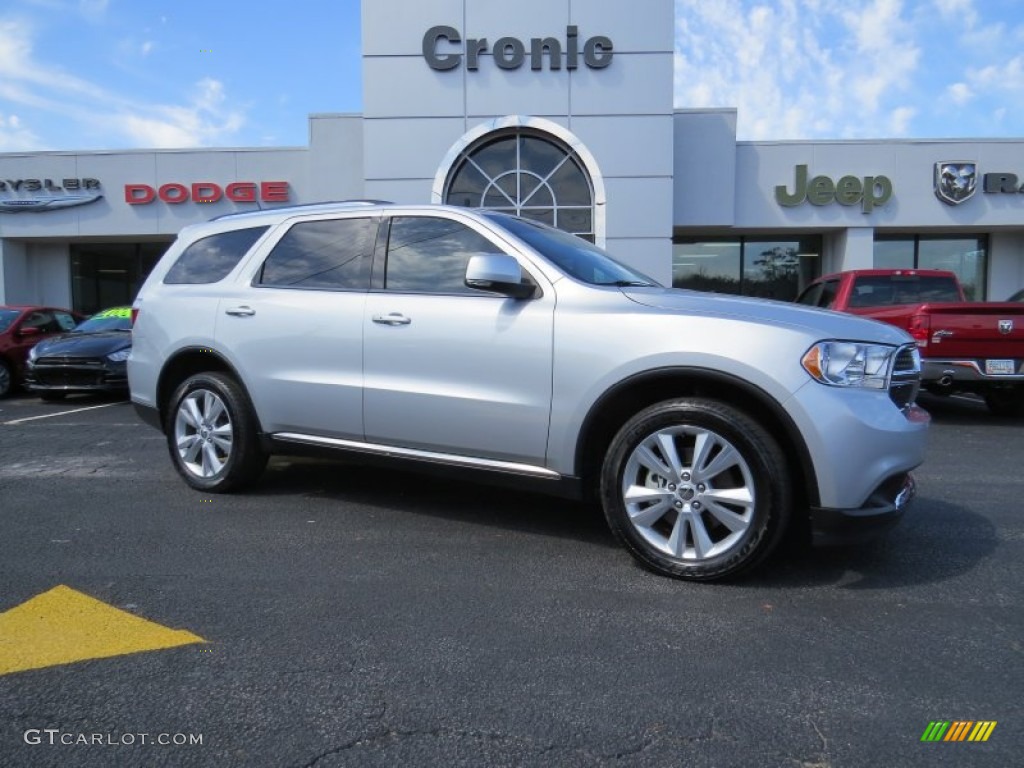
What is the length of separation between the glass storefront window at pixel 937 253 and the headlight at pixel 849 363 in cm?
1823

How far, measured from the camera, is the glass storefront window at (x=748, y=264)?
64.4ft

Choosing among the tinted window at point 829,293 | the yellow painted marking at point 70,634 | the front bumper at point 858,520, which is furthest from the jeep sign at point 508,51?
the yellow painted marking at point 70,634

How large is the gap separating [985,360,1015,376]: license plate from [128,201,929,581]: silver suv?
5095 millimetres

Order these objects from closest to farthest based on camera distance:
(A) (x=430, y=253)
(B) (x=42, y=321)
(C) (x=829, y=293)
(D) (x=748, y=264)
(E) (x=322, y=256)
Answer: (A) (x=430, y=253), (E) (x=322, y=256), (C) (x=829, y=293), (B) (x=42, y=321), (D) (x=748, y=264)

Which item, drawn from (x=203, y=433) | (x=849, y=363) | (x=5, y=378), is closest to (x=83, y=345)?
(x=5, y=378)

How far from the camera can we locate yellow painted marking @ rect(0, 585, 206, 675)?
260 centimetres

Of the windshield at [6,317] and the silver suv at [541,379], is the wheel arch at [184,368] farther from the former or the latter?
the windshield at [6,317]

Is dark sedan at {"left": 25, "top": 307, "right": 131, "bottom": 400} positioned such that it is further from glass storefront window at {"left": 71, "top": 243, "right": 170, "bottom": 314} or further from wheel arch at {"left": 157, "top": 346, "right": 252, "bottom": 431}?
glass storefront window at {"left": 71, "top": 243, "right": 170, "bottom": 314}

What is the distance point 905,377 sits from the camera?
327 centimetres

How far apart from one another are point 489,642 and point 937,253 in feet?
68.2

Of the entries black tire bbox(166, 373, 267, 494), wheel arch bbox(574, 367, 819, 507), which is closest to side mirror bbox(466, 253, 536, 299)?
wheel arch bbox(574, 367, 819, 507)

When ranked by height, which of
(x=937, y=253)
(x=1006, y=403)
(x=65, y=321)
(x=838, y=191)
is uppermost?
(x=838, y=191)

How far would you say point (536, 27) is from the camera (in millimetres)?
15469

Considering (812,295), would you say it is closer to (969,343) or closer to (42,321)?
(969,343)
